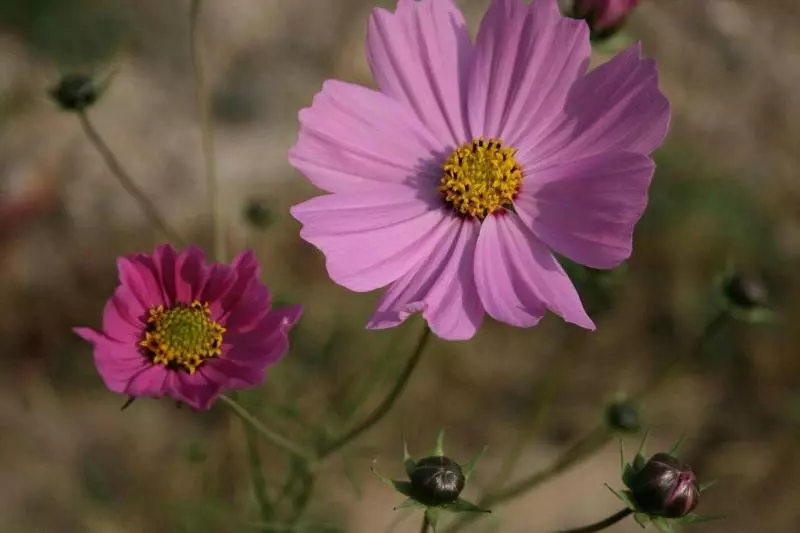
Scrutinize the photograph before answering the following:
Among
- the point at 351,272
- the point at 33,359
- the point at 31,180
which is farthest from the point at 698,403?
the point at 31,180

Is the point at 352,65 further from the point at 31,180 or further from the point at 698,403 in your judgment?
the point at 698,403

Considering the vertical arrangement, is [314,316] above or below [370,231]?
below

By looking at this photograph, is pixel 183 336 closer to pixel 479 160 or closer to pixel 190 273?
pixel 190 273

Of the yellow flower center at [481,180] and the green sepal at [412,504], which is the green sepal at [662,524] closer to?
the green sepal at [412,504]

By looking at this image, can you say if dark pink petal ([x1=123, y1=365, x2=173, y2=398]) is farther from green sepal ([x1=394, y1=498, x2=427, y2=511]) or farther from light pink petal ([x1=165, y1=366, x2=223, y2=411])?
green sepal ([x1=394, y1=498, x2=427, y2=511])

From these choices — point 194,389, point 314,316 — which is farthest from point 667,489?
point 314,316

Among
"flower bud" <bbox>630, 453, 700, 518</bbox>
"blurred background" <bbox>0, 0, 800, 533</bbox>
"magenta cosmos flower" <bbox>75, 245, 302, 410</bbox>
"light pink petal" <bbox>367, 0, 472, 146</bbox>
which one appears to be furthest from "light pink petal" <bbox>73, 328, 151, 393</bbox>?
"blurred background" <bbox>0, 0, 800, 533</bbox>

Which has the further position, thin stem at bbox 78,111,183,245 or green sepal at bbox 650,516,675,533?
thin stem at bbox 78,111,183,245
